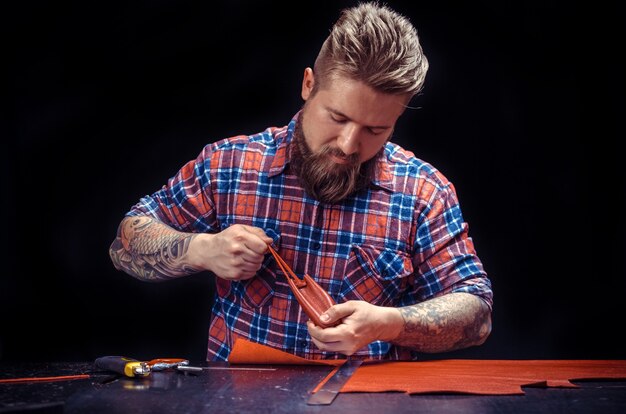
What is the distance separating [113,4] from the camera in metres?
3.15

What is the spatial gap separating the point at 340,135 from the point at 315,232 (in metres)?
0.32

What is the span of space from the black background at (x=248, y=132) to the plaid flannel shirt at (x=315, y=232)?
1.68ft

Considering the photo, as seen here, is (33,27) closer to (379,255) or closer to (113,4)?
(113,4)

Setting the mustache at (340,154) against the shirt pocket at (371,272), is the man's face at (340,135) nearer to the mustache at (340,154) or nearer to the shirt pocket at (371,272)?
the mustache at (340,154)

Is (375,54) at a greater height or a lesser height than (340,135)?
greater

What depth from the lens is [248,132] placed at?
3.18 metres

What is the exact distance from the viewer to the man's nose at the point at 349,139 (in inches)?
94.8

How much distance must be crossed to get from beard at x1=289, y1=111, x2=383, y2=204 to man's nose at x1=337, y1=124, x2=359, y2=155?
0.09 ft

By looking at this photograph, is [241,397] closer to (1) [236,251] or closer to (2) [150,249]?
(1) [236,251]

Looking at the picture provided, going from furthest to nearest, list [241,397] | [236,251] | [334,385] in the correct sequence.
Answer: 1. [236,251]
2. [334,385]
3. [241,397]

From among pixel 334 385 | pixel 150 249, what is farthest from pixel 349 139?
pixel 334 385

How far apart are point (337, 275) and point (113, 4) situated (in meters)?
1.35

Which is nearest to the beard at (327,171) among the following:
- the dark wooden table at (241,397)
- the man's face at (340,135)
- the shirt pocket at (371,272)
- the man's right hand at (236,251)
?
the man's face at (340,135)

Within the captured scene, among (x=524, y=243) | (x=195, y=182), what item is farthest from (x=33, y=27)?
(x=524, y=243)
